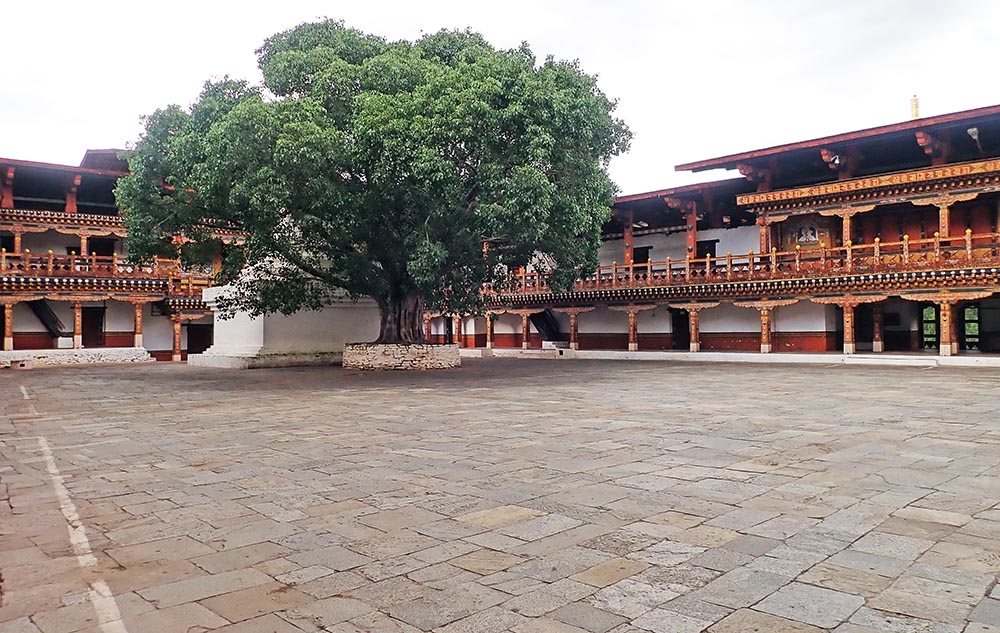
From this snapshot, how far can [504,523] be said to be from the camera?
4.50m

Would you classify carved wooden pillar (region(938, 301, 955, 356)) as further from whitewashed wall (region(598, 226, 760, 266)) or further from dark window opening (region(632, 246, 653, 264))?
dark window opening (region(632, 246, 653, 264))

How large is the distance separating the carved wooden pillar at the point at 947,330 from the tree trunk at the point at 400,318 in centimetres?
1569

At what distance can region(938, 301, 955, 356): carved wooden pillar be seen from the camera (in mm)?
21812

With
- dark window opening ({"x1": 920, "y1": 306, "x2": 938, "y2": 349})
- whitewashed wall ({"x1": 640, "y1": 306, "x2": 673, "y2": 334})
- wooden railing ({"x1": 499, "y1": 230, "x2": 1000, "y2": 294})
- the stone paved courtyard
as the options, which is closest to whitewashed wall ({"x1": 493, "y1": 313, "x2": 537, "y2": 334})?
wooden railing ({"x1": 499, "y1": 230, "x2": 1000, "y2": 294})

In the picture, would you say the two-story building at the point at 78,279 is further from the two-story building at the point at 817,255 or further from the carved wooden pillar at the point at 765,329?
the carved wooden pillar at the point at 765,329

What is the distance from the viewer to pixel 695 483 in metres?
5.59

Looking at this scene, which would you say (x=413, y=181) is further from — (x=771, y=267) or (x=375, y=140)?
(x=771, y=267)

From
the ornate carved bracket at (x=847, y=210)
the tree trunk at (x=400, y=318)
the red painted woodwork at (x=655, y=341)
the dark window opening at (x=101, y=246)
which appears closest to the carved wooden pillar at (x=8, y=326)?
the dark window opening at (x=101, y=246)

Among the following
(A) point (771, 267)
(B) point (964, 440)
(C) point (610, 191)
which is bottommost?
(B) point (964, 440)

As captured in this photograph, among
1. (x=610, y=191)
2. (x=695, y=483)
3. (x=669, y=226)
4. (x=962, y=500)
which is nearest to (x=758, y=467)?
(x=695, y=483)

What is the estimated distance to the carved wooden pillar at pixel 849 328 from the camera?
23.8 m

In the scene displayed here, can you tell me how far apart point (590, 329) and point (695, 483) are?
27.2m

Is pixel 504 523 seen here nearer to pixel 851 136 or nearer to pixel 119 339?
pixel 851 136

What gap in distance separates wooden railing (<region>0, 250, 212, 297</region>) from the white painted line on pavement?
2547 centimetres
